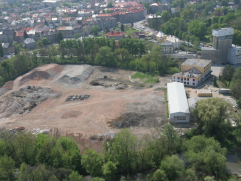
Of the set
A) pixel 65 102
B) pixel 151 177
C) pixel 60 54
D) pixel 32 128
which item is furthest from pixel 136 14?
pixel 151 177

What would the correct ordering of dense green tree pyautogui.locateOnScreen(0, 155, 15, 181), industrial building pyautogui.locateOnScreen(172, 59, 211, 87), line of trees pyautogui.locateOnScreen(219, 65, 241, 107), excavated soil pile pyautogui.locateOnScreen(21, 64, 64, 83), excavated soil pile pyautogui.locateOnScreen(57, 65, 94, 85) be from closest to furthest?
dense green tree pyautogui.locateOnScreen(0, 155, 15, 181)
line of trees pyautogui.locateOnScreen(219, 65, 241, 107)
industrial building pyautogui.locateOnScreen(172, 59, 211, 87)
excavated soil pile pyautogui.locateOnScreen(57, 65, 94, 85)
excavated soil pile pyautogui.locateOnScreen(21, 64, 64, 83)

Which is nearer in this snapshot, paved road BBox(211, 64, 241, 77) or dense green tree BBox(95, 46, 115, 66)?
paved road BBox(211, 64, 241, 77)

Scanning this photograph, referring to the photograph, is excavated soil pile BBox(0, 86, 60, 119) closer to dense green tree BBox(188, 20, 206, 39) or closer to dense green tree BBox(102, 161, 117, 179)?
dense green tree BBox(102, 161, 117, 179)

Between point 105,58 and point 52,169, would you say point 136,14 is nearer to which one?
point 105,58

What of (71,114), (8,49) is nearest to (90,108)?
(71,114)

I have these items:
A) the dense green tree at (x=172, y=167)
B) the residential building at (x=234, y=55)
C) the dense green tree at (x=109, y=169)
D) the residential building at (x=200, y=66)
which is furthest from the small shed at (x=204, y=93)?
the dense green tree at (x=109, y=169)

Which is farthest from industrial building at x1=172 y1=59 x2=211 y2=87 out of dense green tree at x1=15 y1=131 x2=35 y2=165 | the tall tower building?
dense green tree at x1=15 y1=131 x2=35 y2=165

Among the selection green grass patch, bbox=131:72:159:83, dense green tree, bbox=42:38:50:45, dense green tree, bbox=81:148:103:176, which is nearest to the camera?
dense green tree, bbox=81:148:103:176
